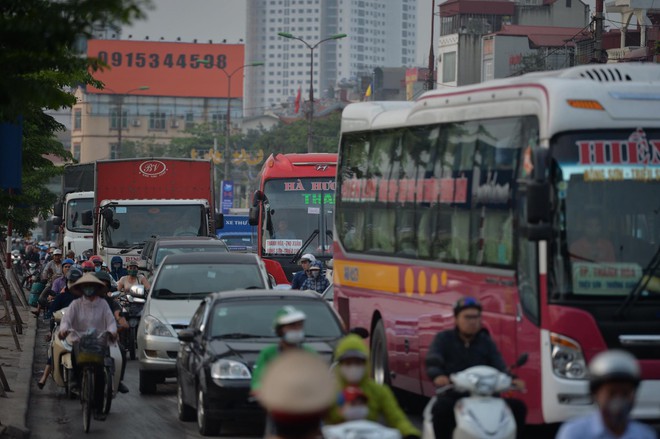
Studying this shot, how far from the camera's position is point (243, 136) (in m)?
148

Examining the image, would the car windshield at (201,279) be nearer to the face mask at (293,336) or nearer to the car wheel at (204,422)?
the car wheel at (204,422)

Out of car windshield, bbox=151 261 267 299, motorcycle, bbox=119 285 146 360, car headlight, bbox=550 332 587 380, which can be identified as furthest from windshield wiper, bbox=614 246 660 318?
motorcycle, bbox=119 285 146 360

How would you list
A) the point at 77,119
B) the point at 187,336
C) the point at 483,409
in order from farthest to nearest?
the point at 77,119 → the point at 187,336 → the point at 483,409

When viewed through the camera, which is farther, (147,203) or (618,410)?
(147,203)

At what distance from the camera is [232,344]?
49.7 feet

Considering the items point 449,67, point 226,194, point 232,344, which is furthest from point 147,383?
point 449,67

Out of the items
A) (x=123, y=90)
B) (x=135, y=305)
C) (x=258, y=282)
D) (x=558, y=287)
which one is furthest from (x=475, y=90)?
(x=123, y=90)

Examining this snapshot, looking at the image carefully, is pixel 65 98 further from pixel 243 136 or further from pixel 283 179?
pixel 243 136

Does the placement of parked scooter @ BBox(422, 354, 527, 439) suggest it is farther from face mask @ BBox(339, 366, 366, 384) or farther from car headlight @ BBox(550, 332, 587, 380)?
car headlight @ BBox(550, 332, 587, 380)

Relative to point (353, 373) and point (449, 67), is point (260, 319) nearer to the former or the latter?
point (353, 373)

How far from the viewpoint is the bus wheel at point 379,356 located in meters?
16.7

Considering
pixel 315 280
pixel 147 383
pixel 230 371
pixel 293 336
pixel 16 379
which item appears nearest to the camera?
pixel 293 336

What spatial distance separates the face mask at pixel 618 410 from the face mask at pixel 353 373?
2309 mm

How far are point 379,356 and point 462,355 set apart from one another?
568cm
